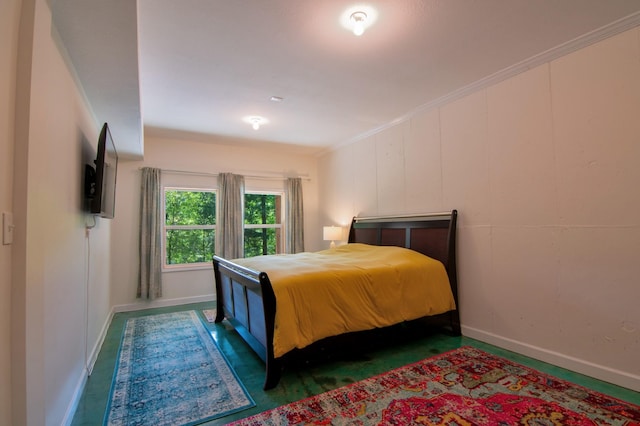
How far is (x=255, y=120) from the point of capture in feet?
13.5

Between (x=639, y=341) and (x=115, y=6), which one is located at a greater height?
(x=115, y=6)

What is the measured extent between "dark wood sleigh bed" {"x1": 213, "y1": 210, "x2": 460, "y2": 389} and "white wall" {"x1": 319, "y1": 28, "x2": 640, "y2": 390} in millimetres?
151

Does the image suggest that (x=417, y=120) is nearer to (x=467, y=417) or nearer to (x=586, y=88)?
(x=586, y=88)

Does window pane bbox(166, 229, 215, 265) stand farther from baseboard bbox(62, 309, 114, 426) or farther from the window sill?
baseboard bbox(62, 309, 114, 426)

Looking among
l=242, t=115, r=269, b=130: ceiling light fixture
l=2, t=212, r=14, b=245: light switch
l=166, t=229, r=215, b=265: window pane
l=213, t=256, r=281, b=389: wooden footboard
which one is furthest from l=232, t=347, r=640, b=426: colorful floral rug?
l=166, t=229, r=215, b=265: window pane

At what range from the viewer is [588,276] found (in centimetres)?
242

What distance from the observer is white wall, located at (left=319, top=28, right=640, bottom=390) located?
2246 mm

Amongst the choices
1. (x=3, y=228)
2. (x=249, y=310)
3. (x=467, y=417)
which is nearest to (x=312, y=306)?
A: (x=249, y=310)

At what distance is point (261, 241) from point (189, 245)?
1237 millimetres

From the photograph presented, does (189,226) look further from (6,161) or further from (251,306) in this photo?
(6,161)

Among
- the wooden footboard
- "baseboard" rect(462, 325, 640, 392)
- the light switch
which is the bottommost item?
"baseboard" rect(462, 325, 640, 392)

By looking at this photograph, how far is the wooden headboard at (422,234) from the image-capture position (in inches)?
131

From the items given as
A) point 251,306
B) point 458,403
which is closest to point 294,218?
point 251,306

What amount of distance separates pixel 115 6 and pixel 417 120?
10.5 ft
